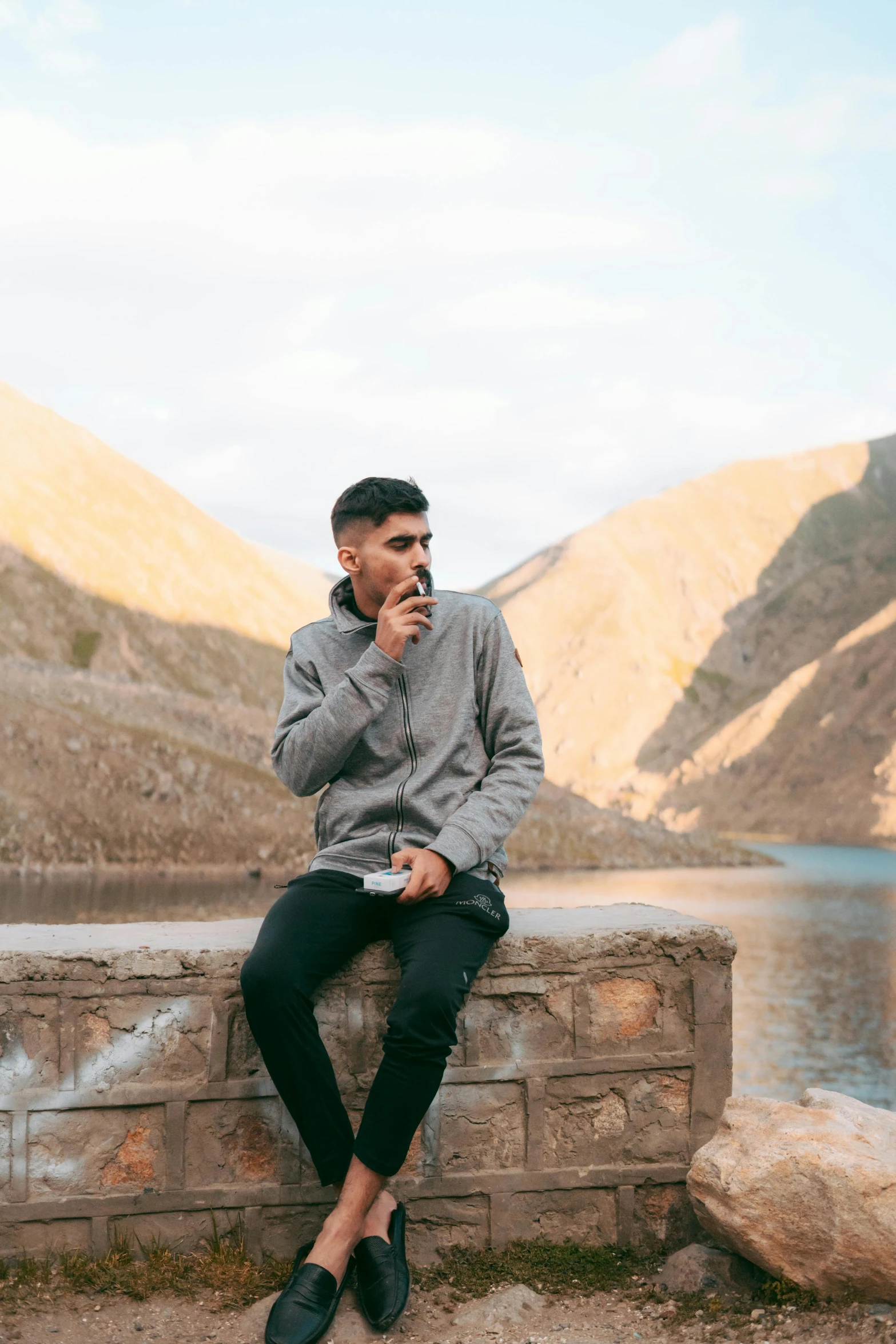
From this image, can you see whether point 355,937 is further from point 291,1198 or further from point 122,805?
point 122,805

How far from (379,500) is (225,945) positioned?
1.92 metres

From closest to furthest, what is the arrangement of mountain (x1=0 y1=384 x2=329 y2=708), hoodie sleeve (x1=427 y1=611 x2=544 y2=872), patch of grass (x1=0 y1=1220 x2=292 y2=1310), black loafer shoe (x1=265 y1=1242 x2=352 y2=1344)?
black loafer shoe (x1=265 y1=1242 x2=352 y2=1344) → patch of grass (x1=0 y1=1220 x2=292 y2=1310) → hoodie sleeve (x1=427 y1=611 x2=544 y2=872) → mountain (x1=0 y1=384 x2=329 y2=708)

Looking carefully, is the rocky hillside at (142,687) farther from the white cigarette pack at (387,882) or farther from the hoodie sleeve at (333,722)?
the white cigarette pack at (387,882)

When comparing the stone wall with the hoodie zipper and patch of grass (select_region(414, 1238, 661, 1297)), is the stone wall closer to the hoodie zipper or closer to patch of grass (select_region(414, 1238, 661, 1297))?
patch of grass (select_region(414, 1238, 661, 1297))

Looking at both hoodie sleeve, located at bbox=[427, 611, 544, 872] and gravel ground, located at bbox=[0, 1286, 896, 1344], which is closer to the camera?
gravel ground, located at bbox=[0, 1286, 896, 1344]

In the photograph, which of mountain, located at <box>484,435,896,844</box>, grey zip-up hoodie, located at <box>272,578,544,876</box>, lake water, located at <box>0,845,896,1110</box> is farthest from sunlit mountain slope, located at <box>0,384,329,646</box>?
grey zip-up hoodie, located at <box>272,578,544,876</box>

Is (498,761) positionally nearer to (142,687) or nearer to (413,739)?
(413,739)

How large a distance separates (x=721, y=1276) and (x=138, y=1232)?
7.54 ft

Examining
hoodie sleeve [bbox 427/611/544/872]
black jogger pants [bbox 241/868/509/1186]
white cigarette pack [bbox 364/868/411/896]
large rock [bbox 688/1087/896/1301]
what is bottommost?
large rock [bbox 688/1087/896/1301]

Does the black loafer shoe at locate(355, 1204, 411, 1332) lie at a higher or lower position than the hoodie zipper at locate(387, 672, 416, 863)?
lower

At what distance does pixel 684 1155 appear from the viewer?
4.78 meters

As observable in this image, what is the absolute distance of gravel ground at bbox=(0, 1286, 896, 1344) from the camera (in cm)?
396

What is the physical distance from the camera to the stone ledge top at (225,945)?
4441 millimetres

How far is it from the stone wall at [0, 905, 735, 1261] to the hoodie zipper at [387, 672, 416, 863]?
0.46 meters
